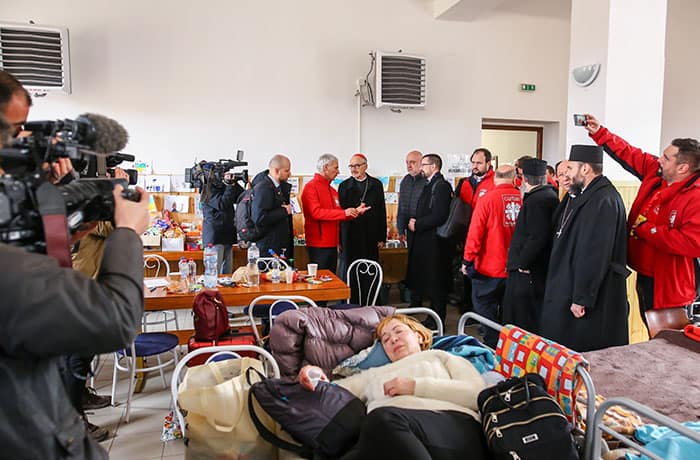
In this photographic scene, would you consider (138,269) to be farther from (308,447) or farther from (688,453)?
(688,453)

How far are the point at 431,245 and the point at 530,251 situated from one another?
1.39 m

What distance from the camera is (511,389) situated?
5.66 ft

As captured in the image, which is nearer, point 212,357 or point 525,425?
point 525,425

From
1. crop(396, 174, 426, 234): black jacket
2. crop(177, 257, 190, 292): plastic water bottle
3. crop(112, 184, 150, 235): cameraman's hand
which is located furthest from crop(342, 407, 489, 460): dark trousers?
crop(396, 174, 426, 234): black jacket

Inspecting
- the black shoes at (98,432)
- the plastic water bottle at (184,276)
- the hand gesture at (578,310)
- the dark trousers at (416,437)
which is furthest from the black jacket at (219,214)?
the dark trousers at (416,437)

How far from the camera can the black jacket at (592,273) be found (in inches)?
110

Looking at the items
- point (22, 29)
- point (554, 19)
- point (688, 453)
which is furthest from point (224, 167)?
point (554, 19)

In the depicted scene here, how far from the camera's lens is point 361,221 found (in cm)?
487

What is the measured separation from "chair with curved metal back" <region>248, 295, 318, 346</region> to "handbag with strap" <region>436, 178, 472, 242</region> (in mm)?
1668

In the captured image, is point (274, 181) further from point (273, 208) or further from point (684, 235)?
point (684, 235)

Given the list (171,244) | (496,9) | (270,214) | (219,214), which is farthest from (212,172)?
(496,9)

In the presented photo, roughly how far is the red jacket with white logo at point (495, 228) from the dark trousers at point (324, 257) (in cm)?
140

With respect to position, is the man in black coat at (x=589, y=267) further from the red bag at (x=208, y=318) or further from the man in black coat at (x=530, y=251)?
the red bag at (x=208, y=318)

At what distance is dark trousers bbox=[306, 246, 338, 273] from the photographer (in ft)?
15.4
